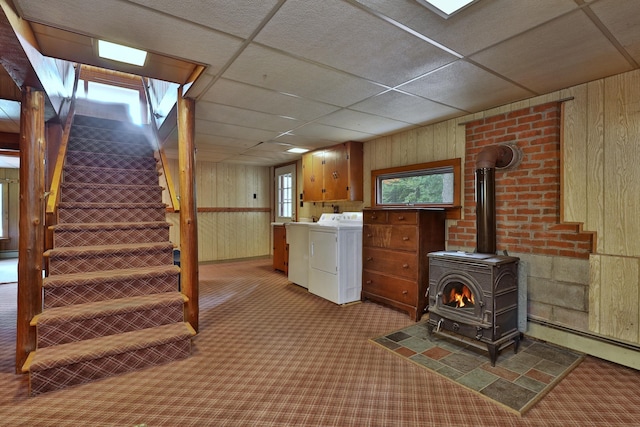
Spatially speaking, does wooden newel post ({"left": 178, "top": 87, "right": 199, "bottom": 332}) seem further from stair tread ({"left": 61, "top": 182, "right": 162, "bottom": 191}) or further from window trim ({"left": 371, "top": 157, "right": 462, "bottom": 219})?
window trim ({"left": 371, "top": 157, "right": 462, "bottom": 219})

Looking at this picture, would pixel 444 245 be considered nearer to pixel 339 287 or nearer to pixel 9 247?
pixel 339 287

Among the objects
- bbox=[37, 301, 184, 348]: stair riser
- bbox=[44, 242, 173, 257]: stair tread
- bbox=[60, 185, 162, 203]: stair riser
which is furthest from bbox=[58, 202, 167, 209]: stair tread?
bbox=[37, 301, 184, 348]: stair riser

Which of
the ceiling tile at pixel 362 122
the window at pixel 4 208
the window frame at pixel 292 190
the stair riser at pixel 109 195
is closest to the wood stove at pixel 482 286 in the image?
the ceiling tile at pixel 362 122

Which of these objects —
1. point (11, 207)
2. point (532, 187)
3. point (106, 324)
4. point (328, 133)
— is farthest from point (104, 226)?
point (11, 207)

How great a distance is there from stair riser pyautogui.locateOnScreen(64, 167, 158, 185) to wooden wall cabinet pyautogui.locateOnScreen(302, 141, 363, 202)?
244 centimetres

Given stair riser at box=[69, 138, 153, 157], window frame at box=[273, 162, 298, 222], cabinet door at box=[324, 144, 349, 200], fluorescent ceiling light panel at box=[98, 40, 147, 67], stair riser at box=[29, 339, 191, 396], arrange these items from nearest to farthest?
stair riser at box=[29, 339, 191, 396] < fluorescent ceiling light panel at box=[98, 40, 147, 67] < stair riser at box=[69, 138, 153, 157] < cabinet door at box=[324, 144, 349, 200] < window frame at box=[273, 162, 298, 222]

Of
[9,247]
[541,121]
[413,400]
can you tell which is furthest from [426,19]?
[9,247]

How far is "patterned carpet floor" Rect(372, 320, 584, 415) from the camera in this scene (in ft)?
6.53

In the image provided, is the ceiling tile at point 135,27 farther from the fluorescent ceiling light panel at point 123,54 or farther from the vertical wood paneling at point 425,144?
the vertical wood paneling at point 425,144

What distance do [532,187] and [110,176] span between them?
4.72 metres

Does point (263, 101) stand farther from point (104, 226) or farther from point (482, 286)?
point (482, 286)

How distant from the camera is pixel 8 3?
149 centimetres

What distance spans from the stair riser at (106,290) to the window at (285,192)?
4.01 meters

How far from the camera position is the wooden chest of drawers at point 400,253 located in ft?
10.8
